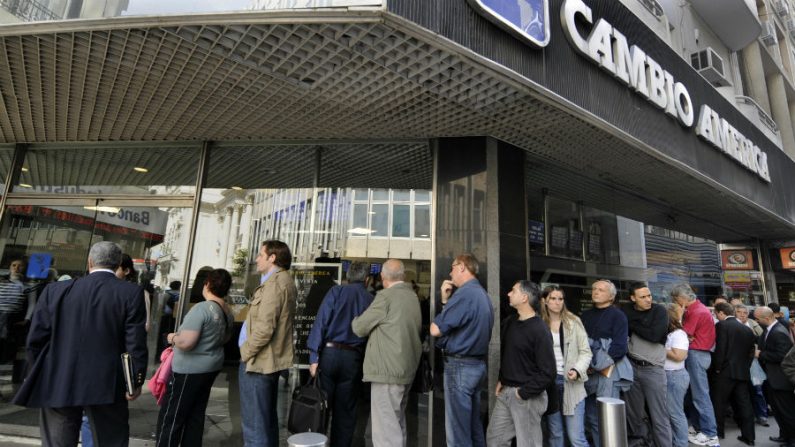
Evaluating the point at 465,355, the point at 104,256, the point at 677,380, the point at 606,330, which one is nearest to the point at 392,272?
the point at 465,355

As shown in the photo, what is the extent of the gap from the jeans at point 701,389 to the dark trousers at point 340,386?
4496mm

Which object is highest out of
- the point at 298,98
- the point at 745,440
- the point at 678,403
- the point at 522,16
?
the point at 522,16

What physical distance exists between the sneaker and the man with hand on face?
124 centimetres

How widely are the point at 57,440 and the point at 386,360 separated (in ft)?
7.63

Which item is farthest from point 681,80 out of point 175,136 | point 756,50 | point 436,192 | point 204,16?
point 756,50

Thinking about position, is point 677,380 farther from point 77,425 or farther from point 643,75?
point 77,425

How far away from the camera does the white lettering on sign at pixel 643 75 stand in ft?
13.1

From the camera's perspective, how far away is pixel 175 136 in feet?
16.5

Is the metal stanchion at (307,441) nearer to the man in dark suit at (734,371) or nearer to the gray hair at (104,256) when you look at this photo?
the gray hair at (104,256)

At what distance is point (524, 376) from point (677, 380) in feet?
8.82

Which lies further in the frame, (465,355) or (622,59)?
(622,59)

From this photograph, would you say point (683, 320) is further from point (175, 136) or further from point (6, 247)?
point (6, 247)

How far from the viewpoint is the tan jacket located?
330cm

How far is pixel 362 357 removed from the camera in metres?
3.75
